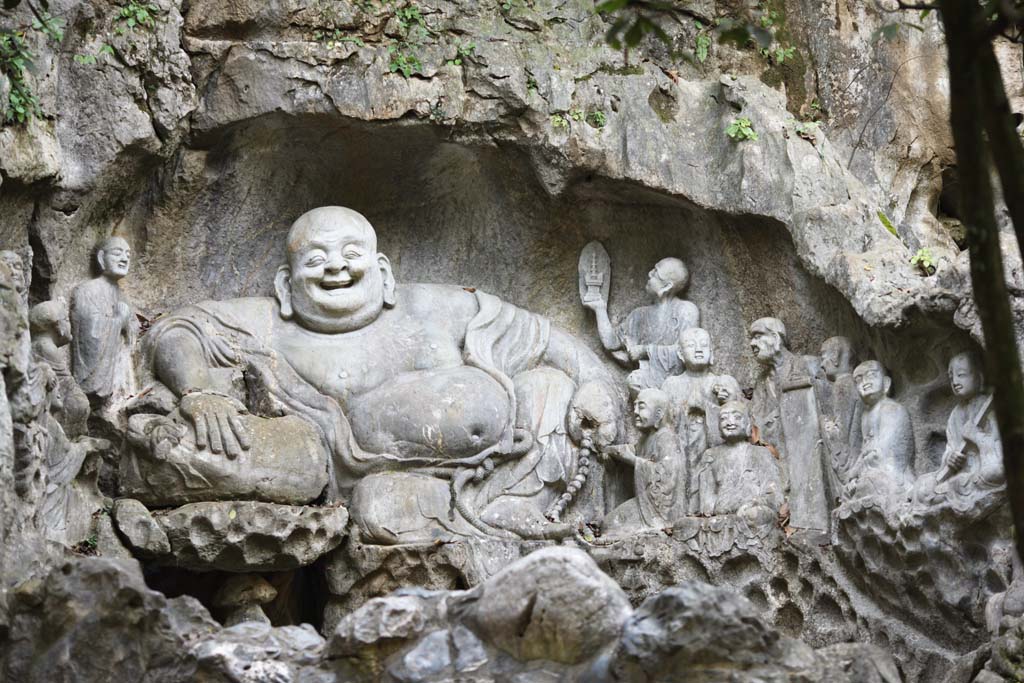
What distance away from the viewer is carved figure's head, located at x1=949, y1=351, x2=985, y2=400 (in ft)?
26.4

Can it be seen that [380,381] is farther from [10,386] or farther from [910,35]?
[910,35]

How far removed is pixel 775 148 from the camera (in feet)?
31.0

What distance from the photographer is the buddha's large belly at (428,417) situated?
8.81 metres

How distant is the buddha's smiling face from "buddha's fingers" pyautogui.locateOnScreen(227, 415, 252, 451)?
95cm

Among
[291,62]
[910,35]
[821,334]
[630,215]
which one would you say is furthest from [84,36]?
[910,35]

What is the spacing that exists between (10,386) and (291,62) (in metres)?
2.70

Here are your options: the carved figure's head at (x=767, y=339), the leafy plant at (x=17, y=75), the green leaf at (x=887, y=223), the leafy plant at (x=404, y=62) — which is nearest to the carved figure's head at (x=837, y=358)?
the carved figure's head at (x=767, y=339)

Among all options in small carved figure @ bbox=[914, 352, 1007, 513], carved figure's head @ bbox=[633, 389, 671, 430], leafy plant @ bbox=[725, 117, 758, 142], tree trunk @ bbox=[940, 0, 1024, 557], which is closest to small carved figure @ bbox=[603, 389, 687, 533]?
carved figure's head @ bbox=[633, 389, 671, 430]

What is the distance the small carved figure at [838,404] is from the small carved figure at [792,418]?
58mm

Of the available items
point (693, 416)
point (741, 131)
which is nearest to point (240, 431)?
point (693, 416)

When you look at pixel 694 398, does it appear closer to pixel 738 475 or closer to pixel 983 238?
pixel 738 475

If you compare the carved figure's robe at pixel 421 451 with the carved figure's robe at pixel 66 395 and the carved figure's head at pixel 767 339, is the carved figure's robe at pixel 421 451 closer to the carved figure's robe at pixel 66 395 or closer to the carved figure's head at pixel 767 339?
the carved figure's robe at pixel 66 395

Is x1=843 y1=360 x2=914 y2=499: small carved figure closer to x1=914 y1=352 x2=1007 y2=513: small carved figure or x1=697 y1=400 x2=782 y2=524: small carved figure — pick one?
x1=914 y1=352 x2=1007 y2=513: small carved figure

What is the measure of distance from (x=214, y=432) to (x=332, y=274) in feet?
4.03
